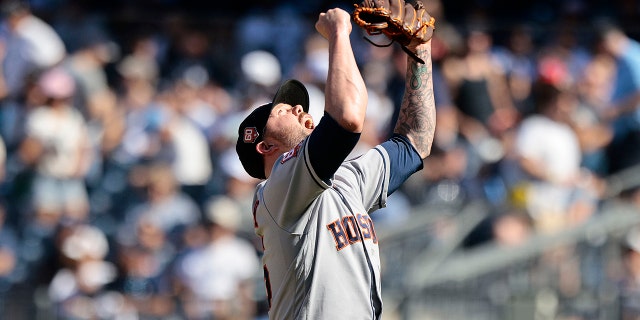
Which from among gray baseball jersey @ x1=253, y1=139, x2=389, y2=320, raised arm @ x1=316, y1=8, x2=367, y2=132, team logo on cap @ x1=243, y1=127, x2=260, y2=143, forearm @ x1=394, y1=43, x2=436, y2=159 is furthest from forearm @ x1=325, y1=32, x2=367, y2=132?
forearm @ x1=394, y1=43, x2=436, y2=159

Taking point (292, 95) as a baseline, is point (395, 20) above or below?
above

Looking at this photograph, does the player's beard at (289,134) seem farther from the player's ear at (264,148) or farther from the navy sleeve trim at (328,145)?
the navy sleeve trim at (328,145)

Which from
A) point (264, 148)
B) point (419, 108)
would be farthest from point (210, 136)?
point (264, 148)

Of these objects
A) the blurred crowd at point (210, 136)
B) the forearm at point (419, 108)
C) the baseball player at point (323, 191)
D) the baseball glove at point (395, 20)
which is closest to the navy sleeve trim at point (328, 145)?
the baseball player at point (323, 191)

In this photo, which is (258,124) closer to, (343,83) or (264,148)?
(264,148)

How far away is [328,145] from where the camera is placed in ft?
12.4

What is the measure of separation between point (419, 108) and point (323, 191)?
2.81 feet

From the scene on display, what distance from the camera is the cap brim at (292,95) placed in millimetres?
4508

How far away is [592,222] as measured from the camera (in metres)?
9.20

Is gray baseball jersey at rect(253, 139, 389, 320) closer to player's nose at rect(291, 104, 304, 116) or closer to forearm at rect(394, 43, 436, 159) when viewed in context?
player's nose at rect(291, 104, 304, 116)

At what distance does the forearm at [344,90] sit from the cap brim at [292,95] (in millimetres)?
599

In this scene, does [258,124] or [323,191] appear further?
[258,124]

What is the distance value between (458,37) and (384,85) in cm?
88

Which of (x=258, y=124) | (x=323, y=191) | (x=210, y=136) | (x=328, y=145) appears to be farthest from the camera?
(x=210, y=136)
